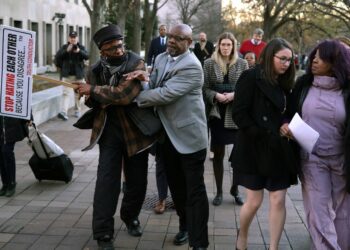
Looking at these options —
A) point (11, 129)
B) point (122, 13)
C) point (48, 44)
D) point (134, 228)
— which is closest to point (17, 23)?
point (48, 44)

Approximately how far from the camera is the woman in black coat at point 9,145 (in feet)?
19.0

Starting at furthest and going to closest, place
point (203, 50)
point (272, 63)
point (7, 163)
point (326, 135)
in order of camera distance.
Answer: point (203, 50) → point (7, 163) → point (272, 63) → point (326, 135)

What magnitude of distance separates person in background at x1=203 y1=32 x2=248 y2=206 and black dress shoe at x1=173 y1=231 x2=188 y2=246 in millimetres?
1202

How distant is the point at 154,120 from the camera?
438cm

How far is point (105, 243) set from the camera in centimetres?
443

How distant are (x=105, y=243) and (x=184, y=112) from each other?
1.20 metres

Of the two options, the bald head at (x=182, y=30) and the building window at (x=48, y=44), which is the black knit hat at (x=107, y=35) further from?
the building window at (x=48, y=44)

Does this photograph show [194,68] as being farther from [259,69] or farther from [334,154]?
[334,154]

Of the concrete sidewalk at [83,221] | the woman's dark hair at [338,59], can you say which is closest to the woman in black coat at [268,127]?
the woman's dark hair at [338,59]

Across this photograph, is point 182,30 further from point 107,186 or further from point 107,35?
point 107,186

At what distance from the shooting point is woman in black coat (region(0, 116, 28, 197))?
19.0 feet

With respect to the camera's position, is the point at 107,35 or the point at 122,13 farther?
the point at 122,13

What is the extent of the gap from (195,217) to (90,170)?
127 inches

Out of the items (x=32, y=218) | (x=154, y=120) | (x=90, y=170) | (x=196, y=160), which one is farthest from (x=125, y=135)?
(x=90, y=170)
